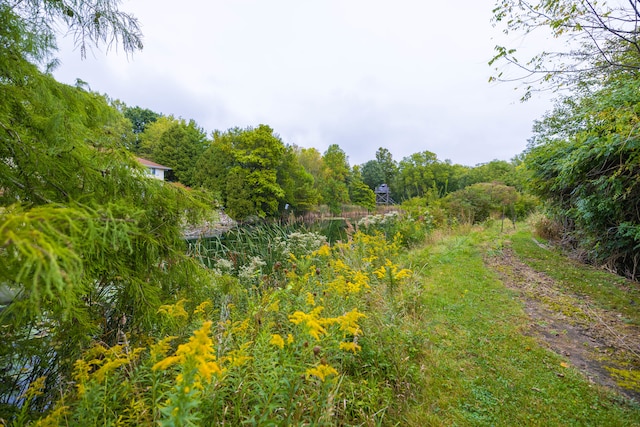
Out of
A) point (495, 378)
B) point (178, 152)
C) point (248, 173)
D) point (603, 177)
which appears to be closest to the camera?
point (495, 378)

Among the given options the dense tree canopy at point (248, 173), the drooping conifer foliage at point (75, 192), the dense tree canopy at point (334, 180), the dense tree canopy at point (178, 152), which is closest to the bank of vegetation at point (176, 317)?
the drooping conifer foliage at point (75, 192)

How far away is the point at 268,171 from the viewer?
1823 centimetres

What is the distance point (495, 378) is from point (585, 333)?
160 cm

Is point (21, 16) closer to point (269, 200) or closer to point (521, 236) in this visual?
point (521, 236)

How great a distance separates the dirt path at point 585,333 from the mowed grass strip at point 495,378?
16 cm

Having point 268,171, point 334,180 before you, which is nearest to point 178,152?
point 268,171

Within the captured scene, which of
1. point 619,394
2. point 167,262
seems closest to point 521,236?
point 619,394

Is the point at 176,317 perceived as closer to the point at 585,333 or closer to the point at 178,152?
the point at 585,333

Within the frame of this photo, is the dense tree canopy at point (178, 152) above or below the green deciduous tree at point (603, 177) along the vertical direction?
above

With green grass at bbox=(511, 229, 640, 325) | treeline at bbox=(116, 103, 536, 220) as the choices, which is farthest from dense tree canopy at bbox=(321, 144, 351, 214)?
green grass at bbox=(511, 229, 640, 325)

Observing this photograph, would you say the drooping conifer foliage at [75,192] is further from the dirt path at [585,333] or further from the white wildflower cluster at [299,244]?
the dirt path at [585,333]

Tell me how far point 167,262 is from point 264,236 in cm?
306

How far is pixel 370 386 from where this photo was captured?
6.05ft

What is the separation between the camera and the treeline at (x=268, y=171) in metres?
17.6
